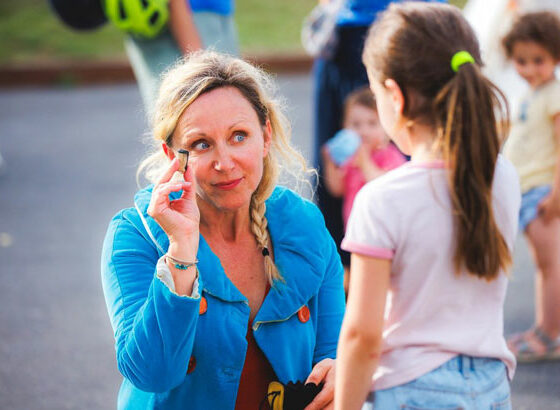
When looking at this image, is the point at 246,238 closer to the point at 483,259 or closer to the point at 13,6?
the point at 483,259

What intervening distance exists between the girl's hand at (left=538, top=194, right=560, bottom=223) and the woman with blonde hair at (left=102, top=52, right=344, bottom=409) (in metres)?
1.63

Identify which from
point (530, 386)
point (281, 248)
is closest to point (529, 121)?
point (530, 386)

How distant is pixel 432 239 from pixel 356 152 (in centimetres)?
228

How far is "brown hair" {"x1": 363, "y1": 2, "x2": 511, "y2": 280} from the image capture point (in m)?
1.68

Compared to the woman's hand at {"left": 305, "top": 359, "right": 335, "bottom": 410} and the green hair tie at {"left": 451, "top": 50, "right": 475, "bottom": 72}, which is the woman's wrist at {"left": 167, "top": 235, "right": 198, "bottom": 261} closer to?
the woman's hand at {"left": 305, "top": 359, "right": 335, "bottom": 410}

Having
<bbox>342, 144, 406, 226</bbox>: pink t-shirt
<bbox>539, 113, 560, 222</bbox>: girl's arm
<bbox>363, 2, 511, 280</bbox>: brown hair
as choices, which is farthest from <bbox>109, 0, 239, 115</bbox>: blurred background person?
<bbox>363, 2, 511, 280</bbox>: brown hair

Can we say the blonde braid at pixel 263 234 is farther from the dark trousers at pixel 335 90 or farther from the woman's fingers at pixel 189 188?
the dark trousers at pixel 335 90

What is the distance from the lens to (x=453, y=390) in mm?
1734

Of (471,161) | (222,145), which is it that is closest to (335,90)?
(222,145)

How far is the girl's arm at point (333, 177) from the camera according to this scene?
13.4ft

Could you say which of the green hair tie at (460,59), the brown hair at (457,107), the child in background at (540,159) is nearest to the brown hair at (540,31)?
the child in background at (540,159)

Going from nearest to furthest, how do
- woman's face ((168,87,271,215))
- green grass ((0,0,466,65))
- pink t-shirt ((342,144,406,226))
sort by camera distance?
woman's face ((168,87,271,215)) < pink t-shirt ((342,144,406,226)) < green grass ((0,0,466,65))

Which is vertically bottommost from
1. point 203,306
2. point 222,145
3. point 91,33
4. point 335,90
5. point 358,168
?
Result: point 203,306

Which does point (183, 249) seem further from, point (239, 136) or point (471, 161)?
point (471, 161)
